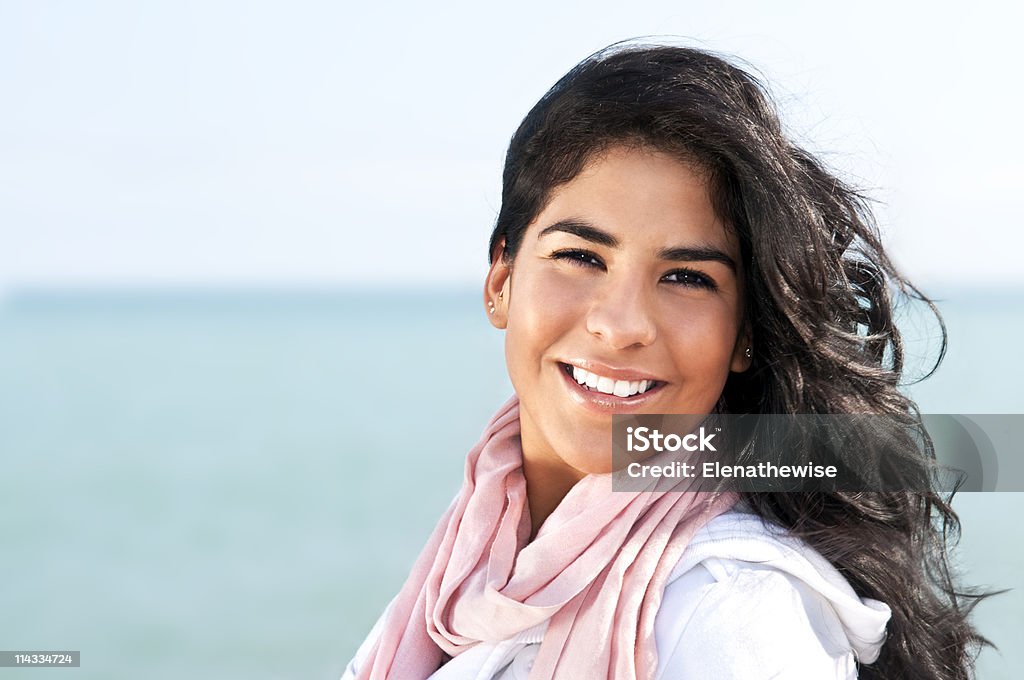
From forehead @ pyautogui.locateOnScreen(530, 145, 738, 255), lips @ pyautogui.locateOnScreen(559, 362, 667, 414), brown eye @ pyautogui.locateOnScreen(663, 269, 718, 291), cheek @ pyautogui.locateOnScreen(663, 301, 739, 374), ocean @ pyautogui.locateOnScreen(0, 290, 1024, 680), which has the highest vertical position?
forehead @ pyautogui.locateOnScreen(530, 145, 738, 255)

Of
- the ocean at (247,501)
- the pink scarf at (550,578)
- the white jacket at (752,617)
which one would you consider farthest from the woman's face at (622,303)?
the ocean at (247,501)

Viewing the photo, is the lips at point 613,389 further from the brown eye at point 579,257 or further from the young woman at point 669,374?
the brown eye at point 579,257

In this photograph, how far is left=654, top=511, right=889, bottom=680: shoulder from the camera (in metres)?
1.79

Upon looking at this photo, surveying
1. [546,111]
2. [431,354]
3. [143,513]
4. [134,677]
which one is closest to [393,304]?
[431,354]

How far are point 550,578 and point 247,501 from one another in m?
13.3

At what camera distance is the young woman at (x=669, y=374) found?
197 cm

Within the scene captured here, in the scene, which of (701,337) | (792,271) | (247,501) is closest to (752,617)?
(701,337)

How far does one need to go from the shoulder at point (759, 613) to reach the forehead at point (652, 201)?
510mm

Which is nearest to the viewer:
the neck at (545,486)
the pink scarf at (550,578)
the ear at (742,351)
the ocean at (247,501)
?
the pink scarf at (550,578)

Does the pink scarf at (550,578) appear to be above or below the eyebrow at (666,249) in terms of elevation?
below

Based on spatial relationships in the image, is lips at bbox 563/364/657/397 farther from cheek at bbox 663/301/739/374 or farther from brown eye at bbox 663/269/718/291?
brown eye at bbox 663/269/718/291

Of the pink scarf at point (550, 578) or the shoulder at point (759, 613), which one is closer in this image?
the shoulder at point (759, 613)

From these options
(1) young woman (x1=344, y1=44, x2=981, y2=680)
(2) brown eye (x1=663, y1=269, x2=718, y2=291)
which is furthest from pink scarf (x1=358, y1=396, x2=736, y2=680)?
(2) brown eye (x1=663, y1=269, x2=718, y2=291)

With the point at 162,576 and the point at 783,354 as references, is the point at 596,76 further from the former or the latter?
the point at 162,576
